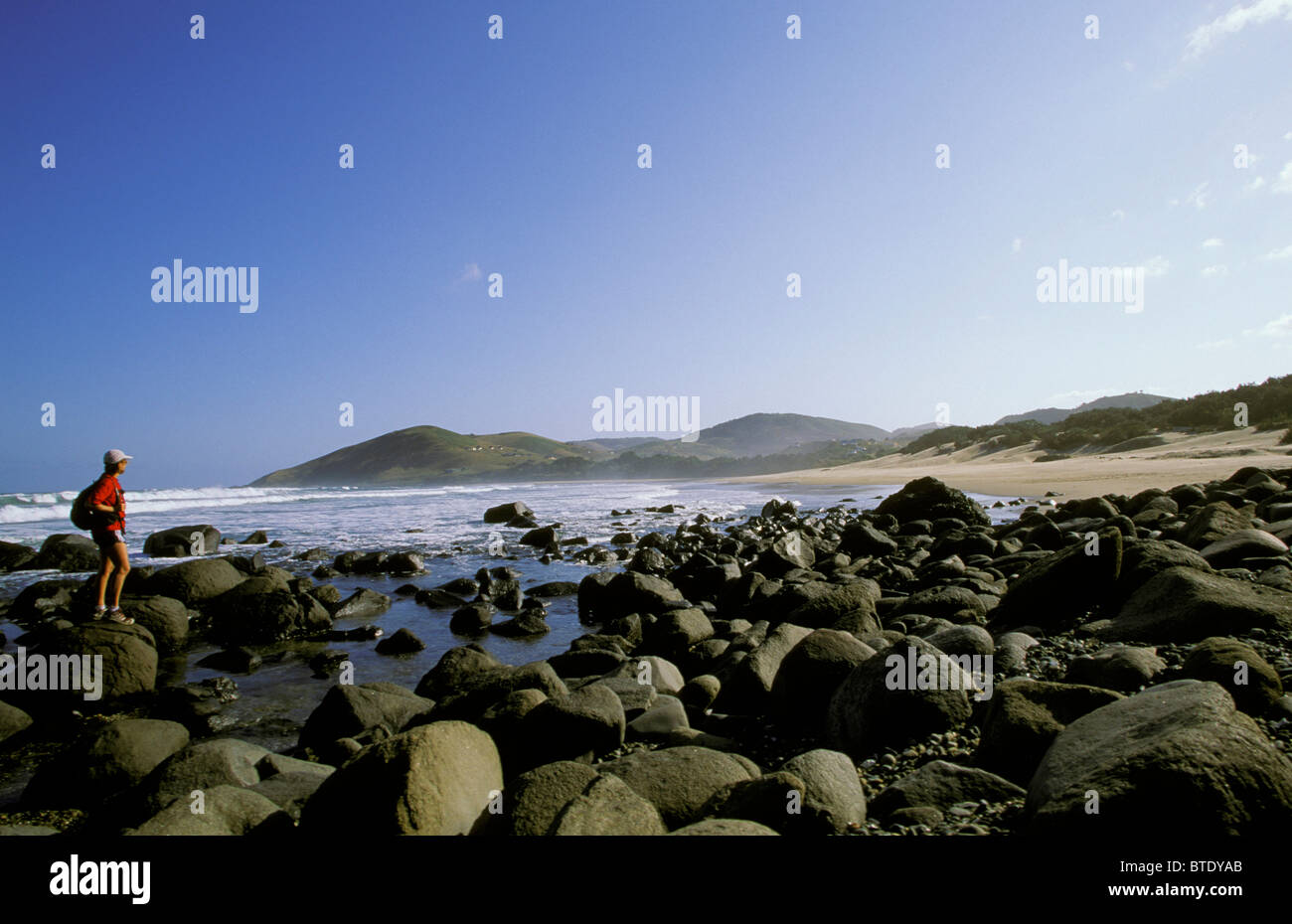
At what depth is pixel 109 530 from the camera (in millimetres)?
8734

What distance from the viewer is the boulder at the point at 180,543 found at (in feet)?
61.8

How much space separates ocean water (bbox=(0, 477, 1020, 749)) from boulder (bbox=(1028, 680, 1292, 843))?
638 cm

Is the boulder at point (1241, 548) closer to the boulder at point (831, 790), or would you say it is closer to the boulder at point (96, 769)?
the boulder at point (831, 790)

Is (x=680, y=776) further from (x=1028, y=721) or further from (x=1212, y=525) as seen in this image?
(x=1212, y=525)

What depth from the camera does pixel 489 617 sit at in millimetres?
A: 10328

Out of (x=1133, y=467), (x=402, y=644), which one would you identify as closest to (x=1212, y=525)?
(x=402, y=644)

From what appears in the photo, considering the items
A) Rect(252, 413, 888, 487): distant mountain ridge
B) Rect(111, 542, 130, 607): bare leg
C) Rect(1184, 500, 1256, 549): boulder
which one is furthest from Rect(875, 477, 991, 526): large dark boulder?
Rect(252, 413, 888, 487): distant mountain ridge

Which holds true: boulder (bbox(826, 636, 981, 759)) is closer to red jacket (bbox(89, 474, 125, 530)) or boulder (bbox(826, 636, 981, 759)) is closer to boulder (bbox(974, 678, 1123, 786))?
boulder (bbox(974, 678, 1123, 786))

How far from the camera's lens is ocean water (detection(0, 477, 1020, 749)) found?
7.75 meters

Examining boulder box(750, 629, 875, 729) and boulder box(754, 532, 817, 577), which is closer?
boulder box(750, 629, 875, 729)

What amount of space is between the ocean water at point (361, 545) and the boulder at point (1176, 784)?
20.9 feet

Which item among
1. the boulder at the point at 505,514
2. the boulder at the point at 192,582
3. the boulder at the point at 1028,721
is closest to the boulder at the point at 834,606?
the boulder at the point at 1028,721

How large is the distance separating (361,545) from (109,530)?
11544mm
